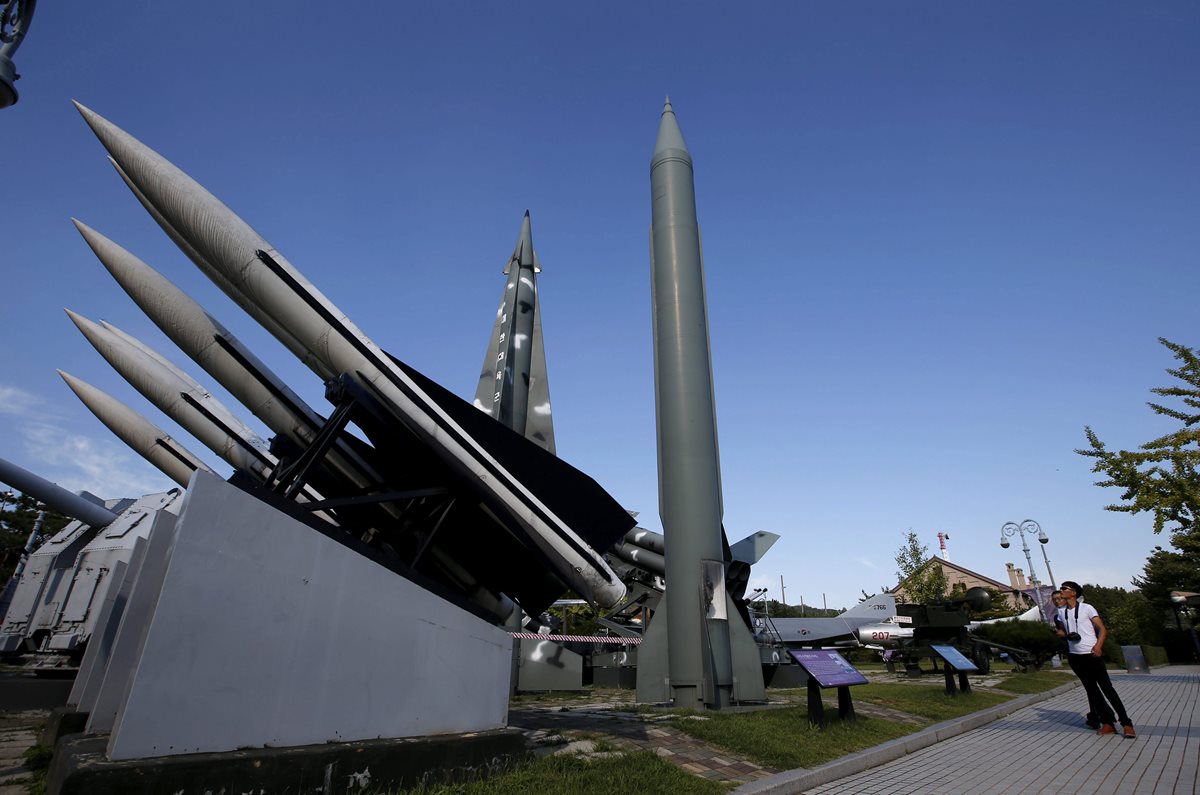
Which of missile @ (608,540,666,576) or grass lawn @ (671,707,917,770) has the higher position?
missile @ (608,540,666,576)

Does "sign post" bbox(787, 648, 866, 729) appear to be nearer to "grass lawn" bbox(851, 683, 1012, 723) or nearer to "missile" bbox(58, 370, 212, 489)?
"grass lawn" bbox(851, 683, 1012, 723)

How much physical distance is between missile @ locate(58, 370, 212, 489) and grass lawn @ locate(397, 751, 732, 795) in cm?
1039

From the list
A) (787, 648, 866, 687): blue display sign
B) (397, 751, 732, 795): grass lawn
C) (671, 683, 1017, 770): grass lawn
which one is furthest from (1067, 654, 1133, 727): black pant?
(397, 751, 732, 795): grass lawn

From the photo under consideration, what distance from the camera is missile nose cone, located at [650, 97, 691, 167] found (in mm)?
12586

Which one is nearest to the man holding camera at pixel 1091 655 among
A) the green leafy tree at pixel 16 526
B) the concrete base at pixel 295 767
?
the concrete base at pixel 295 767

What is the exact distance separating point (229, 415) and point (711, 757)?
9.51m

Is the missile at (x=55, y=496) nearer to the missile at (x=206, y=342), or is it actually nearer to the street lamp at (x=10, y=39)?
the missile at (x=206, y=342)

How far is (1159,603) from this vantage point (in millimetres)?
24141

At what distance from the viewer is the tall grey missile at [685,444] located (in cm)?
919

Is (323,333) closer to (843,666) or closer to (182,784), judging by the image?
(182,784)

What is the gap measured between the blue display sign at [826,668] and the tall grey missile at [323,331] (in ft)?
7.96

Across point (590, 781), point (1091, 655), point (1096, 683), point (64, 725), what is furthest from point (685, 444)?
point (64, 725)

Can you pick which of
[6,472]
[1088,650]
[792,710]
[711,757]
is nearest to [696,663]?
[792,710]

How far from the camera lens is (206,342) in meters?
7.24
